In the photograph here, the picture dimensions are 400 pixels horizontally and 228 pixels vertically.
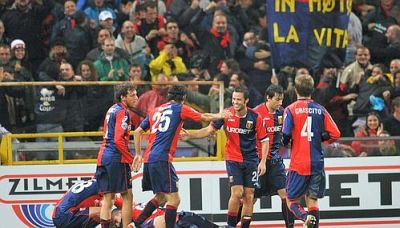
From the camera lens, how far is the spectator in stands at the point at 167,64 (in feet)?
76.6

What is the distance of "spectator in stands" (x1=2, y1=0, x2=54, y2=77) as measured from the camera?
24.0 metres

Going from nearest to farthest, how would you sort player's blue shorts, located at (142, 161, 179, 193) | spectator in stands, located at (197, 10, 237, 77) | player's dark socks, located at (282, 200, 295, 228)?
player's blue shorts, located at (142, 161, 179, 193)
player's dark socks, located at (282, 200, 295, 228)
spectator in stands, located at (197, 10, 237, 77)

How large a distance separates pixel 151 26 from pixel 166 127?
16.7 feet

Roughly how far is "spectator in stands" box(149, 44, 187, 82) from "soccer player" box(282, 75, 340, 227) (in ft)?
14.6

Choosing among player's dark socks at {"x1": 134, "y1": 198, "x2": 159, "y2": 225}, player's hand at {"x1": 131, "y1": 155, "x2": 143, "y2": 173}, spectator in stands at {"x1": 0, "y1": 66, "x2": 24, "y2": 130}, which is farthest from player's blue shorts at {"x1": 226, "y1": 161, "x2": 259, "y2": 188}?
spectator in stands at {"x1": 0, "y1": 66, "x2": 24, "y2": 130}

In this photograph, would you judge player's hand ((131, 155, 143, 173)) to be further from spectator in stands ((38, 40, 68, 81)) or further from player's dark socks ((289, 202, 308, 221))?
spectator in stands ((38, 40, 68, 81))

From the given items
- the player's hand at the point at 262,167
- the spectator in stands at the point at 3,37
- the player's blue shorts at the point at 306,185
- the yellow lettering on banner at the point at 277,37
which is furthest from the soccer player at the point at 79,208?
the spectator in stands at the point at 3,37

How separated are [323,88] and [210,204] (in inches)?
120

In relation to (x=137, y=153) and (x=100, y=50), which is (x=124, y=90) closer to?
(x=137, y=153)

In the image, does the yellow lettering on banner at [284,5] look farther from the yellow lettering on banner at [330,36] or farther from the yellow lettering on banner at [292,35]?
the yellow lettering on banner at [330,36]

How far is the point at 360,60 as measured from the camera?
23766 millimetres

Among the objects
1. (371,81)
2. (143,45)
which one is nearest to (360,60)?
(371,81)

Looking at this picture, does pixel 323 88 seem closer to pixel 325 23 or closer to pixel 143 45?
pixel 325 23

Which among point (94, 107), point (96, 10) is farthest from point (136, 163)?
point (96, 10)
